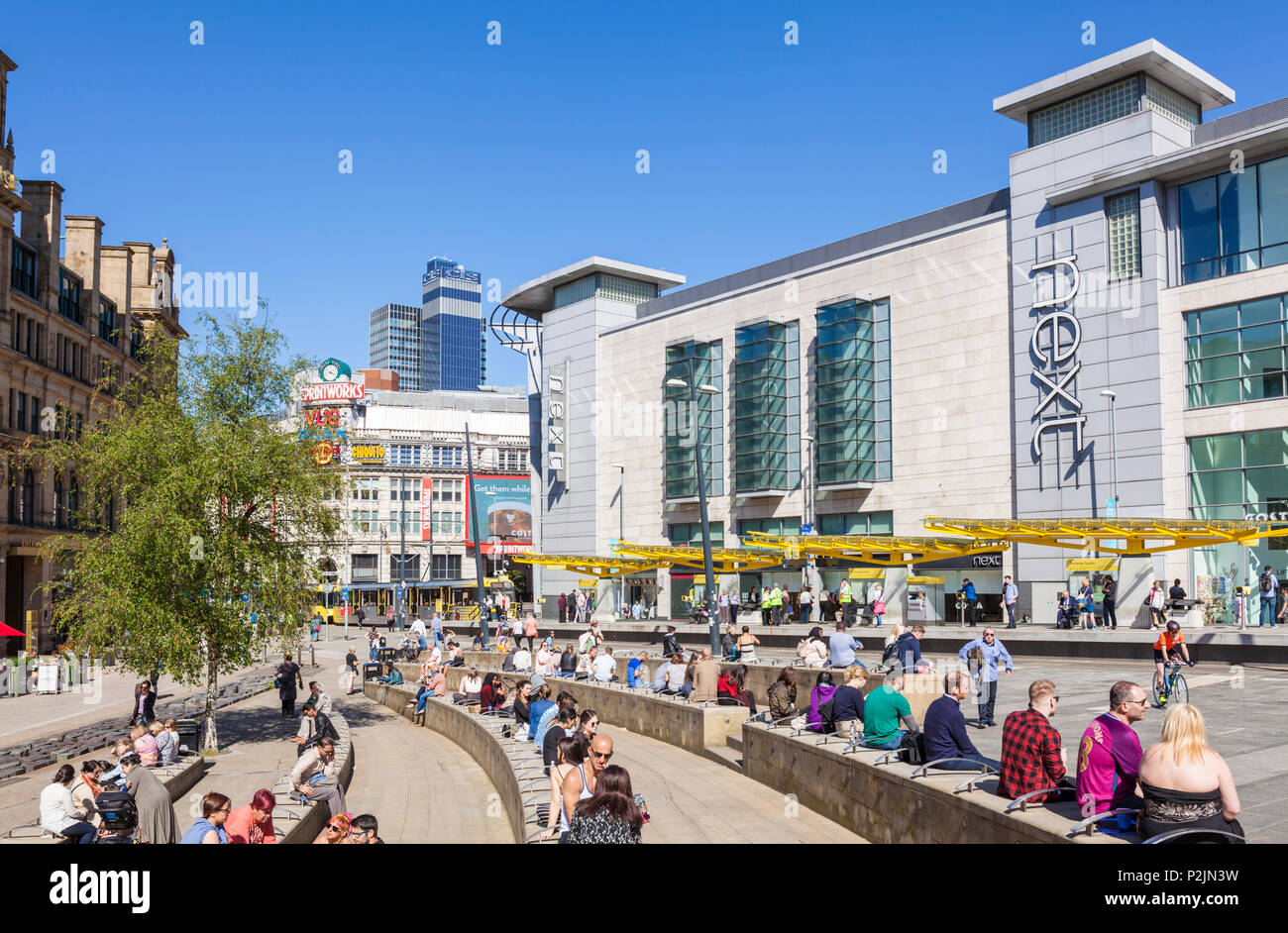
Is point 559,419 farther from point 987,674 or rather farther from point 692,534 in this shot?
point 987,674

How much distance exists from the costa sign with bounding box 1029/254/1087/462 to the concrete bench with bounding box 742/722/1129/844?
101ft

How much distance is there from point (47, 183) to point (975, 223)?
42.0 m

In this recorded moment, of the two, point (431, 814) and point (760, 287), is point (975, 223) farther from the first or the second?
point (431, 814)

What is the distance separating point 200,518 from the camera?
21250 millimetres

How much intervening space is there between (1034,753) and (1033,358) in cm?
3811

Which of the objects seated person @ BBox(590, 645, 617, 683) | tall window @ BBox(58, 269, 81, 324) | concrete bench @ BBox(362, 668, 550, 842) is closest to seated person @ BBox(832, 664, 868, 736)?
concrete bench @ BBox(362, 668, 550, 842)

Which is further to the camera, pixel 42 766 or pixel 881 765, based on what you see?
pixel 42 766

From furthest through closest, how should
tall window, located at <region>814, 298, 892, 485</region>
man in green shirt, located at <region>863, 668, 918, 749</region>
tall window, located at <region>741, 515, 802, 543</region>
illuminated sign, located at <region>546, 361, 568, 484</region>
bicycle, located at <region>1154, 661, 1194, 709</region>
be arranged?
illuminated sign, located at <region>546, 361, 568, 484</region>
tall window, located at <region>741, 515, 802, 543</region>
tall window, located at <region>814, 298, 892, 485</region>
bicycle, located at <region>1154, 661, 1194, 709</region>
man in green shirt, located at <region>863, 668, 918, 749</region>

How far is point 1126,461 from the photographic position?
130 ft

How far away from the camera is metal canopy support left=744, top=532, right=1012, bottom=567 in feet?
118

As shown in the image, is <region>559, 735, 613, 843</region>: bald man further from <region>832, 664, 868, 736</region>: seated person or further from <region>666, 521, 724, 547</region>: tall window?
<region>666, 521, 724, 547</region>: tall window

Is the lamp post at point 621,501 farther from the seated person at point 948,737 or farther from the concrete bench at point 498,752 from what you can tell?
the seated person at point 948,737
